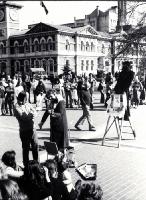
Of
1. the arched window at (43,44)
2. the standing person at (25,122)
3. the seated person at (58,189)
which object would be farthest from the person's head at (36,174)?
the arched window at (43,44)

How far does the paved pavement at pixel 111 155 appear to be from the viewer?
647 centimetres

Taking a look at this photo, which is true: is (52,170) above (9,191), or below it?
below

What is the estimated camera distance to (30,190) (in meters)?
5.63

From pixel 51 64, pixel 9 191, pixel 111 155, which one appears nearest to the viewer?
pixel 9 191

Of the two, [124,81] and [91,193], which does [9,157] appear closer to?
[91,193]

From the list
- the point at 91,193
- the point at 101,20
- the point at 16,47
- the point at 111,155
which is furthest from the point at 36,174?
the point at 101,20

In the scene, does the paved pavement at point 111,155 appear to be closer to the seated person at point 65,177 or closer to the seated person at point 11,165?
the seated person at point 65,177

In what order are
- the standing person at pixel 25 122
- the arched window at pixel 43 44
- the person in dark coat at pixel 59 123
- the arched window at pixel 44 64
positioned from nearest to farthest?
the standing person at pixel 25 122, the person in dark coat at pixel 59 123, the arched window at pixel 44 64, the arched window at pixel 43 44

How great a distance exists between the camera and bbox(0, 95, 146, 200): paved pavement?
647cm

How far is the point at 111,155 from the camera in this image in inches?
343

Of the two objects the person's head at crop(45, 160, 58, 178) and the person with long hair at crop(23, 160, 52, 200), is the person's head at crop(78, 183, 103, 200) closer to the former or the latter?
the person with long hair at crop(23, 160, 52, 200)

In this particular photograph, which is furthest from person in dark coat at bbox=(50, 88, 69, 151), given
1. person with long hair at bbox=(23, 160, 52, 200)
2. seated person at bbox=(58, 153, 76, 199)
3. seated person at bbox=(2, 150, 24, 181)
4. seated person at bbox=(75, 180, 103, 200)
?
seated person at bbox=(75, 180, 103, 200)

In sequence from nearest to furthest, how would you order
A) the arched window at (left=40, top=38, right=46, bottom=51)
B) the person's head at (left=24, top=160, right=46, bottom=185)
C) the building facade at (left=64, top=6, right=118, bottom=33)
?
1. the person's head at (left=24, top=160, right=46, bottom=185)
2. the arched window at (left=40, top=38, right=46, bottom=51)
3. the building facade at (left=64, top=6, right=118, bottom=33)

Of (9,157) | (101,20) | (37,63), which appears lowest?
(9,157)
